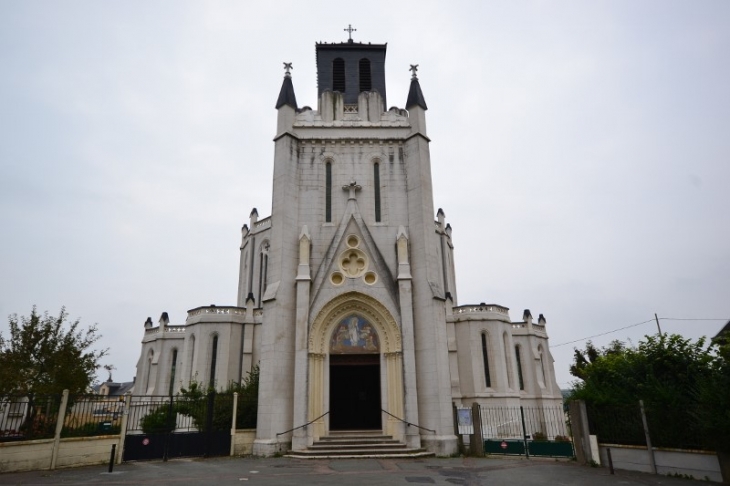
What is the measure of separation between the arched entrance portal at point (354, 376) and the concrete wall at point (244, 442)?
3803mm

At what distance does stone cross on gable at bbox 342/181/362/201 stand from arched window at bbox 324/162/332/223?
76 centimetres

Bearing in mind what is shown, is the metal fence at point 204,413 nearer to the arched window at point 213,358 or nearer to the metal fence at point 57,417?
the metal fence at point 57,417

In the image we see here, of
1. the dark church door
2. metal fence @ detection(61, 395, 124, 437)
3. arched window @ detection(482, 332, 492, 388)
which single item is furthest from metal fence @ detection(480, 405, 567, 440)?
metal fence @ detection(61, 395, 124, 437)

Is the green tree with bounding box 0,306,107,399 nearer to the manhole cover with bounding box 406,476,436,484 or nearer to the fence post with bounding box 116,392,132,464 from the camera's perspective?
the fence post with bounding box 116,392,132,464

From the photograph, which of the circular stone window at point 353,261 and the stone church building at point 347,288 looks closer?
the stone church building at point 347,288

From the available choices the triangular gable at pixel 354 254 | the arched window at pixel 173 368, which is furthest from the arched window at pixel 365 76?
the arched window at pixel 173 368

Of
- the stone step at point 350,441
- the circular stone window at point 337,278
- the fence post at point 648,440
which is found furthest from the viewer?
the circular stone window at point 337,278

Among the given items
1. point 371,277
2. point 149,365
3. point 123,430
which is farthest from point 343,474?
point 149,365

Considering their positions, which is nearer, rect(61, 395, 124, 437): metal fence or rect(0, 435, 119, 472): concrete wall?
rect(0, 435, 119, 472): concrete wall

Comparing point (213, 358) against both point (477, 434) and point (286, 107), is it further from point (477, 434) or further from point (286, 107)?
point (477, 434)

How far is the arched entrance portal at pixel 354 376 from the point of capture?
66.6 feet

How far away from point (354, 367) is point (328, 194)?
8.33m

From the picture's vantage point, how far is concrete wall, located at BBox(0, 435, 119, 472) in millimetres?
13414

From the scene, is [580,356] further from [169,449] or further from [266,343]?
[169,449]
